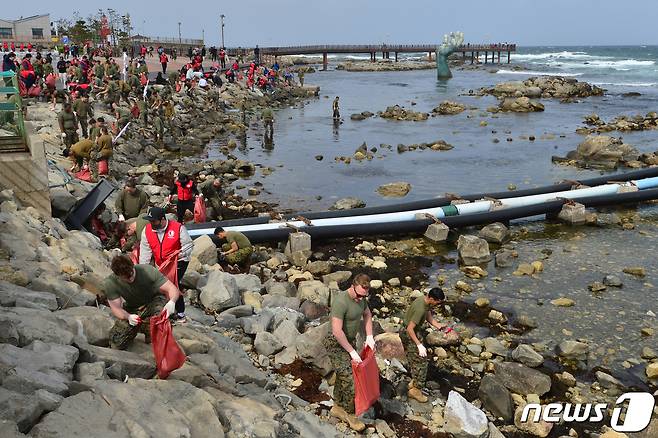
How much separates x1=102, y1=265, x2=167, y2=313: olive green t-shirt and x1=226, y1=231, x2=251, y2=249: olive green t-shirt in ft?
23.0

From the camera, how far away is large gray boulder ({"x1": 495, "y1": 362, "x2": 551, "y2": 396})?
8.64m

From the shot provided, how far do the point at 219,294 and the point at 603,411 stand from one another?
21.5ft

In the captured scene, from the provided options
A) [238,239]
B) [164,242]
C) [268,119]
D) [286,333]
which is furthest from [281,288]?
[268,119]

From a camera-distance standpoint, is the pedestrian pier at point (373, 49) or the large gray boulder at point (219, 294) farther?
the pedestrian pier at point (373, 49)

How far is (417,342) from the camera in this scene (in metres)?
7.99

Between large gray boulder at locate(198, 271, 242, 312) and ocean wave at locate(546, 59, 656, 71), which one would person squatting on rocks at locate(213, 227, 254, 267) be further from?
ocean wave at locate(546, 59, 656, 71)

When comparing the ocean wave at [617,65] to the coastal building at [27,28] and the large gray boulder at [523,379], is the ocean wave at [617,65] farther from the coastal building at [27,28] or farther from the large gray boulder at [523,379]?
the large gray boulder at [523,379]

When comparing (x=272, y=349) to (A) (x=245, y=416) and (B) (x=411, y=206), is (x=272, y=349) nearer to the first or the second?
(A) (x=245, y=416)

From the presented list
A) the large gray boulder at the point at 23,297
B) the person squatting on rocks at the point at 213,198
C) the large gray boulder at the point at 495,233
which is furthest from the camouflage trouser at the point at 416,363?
the person squatting on rocks at the point at 213,198

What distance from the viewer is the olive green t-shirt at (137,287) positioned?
20.1 ft

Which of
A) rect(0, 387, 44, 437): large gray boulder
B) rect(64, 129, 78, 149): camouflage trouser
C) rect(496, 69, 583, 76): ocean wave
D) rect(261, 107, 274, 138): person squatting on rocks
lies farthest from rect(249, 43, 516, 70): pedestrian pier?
rect(0, 387, 44, 437): large gray boulder

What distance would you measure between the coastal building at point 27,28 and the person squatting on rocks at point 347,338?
254ft

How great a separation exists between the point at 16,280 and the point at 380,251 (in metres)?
9.35

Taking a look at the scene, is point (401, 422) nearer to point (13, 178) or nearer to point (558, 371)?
point (558, 371)
